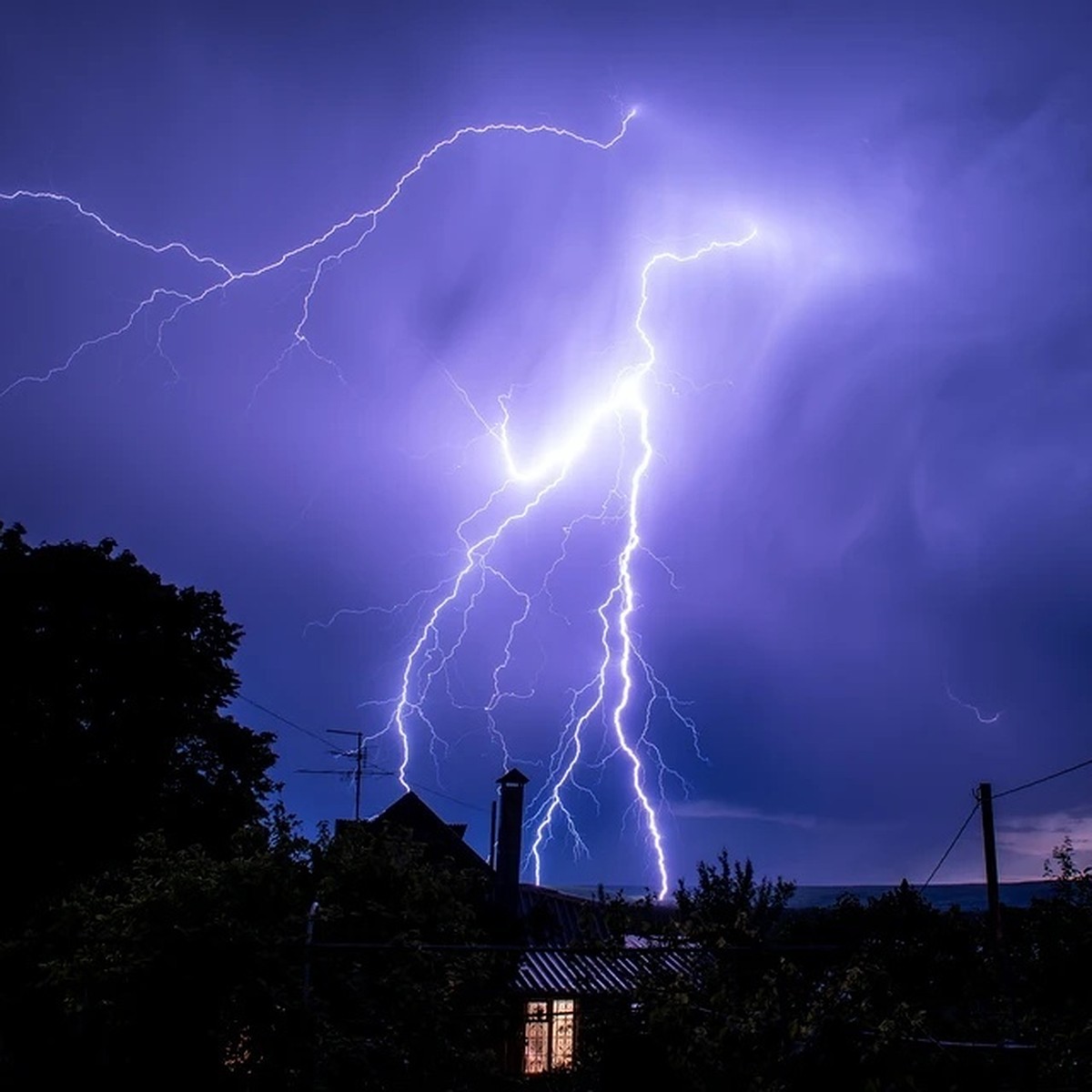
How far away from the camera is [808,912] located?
27.6 metres

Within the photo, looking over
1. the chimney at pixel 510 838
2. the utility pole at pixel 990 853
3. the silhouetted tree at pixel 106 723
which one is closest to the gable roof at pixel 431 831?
the chimney at pixel 510 838

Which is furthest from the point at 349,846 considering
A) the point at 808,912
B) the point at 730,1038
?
the point at 808,912

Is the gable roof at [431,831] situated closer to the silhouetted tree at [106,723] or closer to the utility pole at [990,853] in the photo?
the silhouetted tree at [106,723]

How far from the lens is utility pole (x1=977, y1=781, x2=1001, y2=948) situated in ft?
37.3

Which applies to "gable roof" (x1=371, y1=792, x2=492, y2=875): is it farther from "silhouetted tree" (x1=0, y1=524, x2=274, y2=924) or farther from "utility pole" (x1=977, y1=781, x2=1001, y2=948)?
"utility pole" (x1=977, y1=781, x2=1001, y2=948)

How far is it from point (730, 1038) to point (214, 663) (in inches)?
600

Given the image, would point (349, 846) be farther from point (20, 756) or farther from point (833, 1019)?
point (20, 756)

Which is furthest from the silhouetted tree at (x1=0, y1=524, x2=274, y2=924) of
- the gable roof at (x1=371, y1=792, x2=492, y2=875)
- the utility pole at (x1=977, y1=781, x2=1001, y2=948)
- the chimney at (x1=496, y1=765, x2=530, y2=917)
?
the utility pole at (x1=977, y1=781, x2=1001, y2=948)

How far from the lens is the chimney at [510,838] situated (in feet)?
71.3

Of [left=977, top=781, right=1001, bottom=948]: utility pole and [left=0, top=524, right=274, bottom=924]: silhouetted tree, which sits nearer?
[left=977, top=781, right=1001, bottom=948]: utility pole

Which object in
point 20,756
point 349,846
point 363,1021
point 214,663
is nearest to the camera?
point 363,1021

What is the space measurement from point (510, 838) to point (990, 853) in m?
13.2

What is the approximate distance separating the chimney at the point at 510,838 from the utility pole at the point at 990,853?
10.8m

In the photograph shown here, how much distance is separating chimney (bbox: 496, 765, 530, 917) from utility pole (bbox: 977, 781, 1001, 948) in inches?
426
